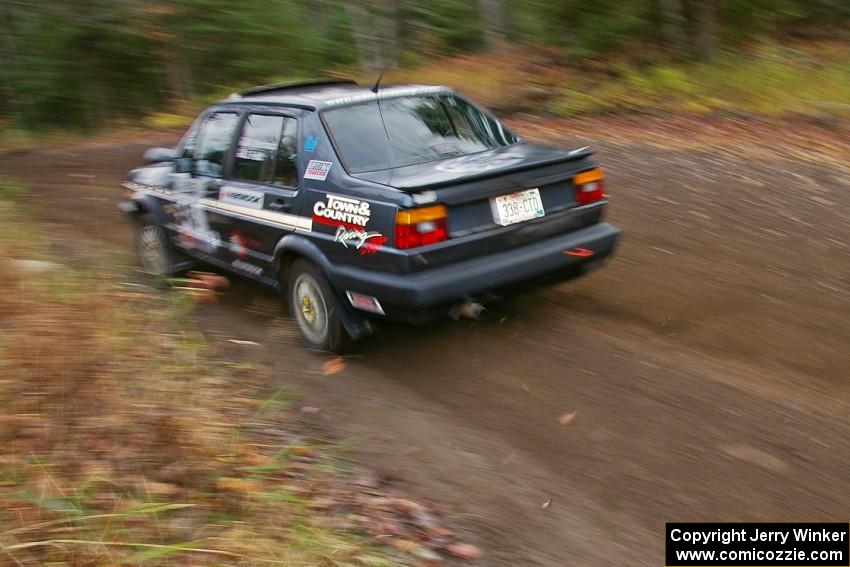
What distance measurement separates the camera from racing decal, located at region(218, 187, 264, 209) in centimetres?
569

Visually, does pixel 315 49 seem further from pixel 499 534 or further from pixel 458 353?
pixel 499 534

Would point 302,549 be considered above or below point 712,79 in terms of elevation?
below

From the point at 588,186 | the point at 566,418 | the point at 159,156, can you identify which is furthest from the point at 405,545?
the point at 159,156

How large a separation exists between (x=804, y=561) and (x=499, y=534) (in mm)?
1262

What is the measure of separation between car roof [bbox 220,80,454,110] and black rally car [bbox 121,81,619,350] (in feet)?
0.05

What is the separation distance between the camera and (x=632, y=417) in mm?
4391

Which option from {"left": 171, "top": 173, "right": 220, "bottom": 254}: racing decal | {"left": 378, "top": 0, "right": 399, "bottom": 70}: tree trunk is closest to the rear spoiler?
{"left": 171, "top": 173, "right": 220, "bottom": 254}: racing decal

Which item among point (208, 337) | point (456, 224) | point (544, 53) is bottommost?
point (208, 337)

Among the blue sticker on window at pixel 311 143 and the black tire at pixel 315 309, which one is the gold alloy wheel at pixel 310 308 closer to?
the black tire at pixel 315 309

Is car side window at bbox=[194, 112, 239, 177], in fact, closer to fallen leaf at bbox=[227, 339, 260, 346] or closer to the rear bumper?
fallen leaf at bbox=[227, 339, 260, 346]

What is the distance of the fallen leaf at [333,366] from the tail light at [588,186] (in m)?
1.91

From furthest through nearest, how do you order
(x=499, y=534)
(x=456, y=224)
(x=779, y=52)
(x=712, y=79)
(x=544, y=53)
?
(x=544, y=53) → (x=779, y=52) → (x=712, y=79) → (x=456, y=224) → (x=499, y=534)

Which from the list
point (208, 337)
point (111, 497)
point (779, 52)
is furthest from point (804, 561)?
point (779, 52)

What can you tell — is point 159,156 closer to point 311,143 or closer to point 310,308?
point 311,143
